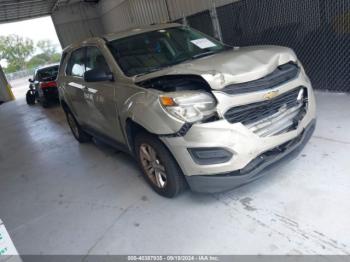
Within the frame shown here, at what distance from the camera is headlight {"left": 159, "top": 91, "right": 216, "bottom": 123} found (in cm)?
256

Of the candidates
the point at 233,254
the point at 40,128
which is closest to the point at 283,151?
the point at 233,254

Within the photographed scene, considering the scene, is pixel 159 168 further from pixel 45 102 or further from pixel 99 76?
pixel 45 102

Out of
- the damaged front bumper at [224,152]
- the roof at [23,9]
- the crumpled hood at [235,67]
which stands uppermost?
the roof at [23,9]

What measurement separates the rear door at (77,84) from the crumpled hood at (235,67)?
1.63 m

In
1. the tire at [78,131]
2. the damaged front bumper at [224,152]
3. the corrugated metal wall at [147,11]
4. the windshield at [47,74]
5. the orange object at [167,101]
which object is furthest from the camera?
the windshield at [47,74]

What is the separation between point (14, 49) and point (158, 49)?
5083 cm

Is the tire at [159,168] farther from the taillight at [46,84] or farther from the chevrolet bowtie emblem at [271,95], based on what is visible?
the taillight at [46,84]

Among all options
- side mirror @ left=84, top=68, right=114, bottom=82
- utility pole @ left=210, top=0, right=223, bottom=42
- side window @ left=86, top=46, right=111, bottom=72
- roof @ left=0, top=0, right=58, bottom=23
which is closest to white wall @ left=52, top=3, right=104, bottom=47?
roof @ left=0, top=0, right=58, bottom=23

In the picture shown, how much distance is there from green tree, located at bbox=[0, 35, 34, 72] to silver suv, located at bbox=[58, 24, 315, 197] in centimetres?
4969

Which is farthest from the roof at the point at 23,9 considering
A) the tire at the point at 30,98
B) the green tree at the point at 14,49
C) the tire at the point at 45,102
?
the green tree at the point at 14,49

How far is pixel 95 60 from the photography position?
12.9ft

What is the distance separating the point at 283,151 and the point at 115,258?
165 centimetres

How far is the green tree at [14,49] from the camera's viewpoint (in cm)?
4674

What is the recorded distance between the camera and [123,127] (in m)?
3.41
